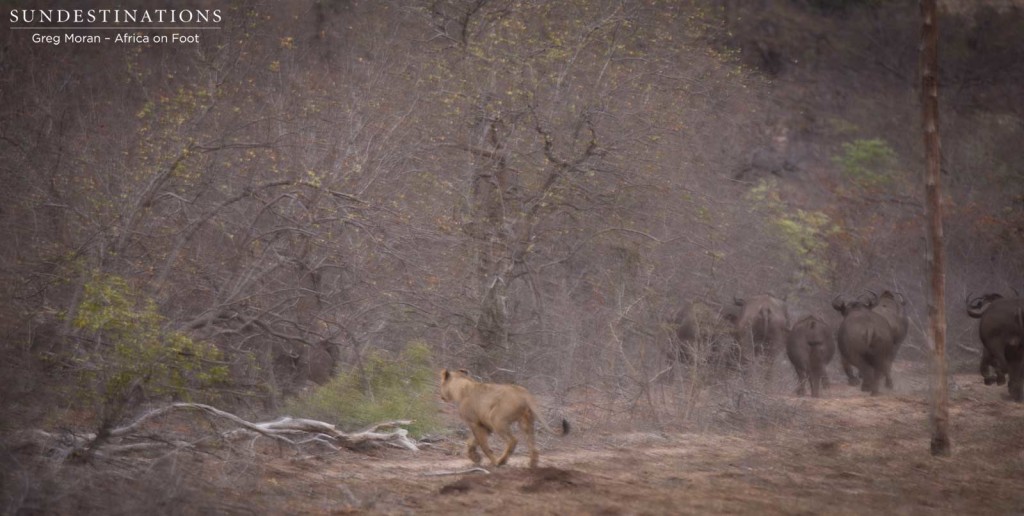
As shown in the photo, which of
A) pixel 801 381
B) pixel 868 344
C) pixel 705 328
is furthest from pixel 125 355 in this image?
pixel 868 344

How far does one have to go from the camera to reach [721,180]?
21391 mm

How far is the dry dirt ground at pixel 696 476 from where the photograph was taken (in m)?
8.51

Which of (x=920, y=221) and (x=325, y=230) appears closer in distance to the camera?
(x=325, y=230)

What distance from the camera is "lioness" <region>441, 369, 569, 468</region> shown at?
9.80 metres

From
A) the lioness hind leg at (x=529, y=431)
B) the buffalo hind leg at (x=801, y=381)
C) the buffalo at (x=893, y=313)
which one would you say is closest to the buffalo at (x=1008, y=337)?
the buffalo at (x=893, y=313)

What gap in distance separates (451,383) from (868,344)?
989 cm

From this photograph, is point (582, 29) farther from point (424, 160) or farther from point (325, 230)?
point (325, 230)

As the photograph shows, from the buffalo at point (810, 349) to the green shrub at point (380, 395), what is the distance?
6910 millimetres

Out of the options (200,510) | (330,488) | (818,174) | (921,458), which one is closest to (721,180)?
(921,458)

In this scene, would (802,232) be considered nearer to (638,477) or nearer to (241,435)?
(638,477)

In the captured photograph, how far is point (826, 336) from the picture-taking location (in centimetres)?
1792

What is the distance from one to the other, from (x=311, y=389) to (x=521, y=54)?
6083 millimetres

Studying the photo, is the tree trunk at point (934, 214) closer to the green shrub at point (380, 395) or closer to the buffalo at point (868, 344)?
the green shrub at point (380, 395)

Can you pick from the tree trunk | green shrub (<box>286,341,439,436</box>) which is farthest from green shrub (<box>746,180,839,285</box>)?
green shrub (<box>286,341,439,436</box>)
